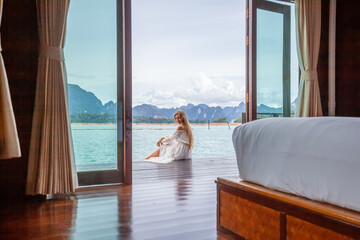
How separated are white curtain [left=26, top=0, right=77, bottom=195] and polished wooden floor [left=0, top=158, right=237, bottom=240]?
0.20 m

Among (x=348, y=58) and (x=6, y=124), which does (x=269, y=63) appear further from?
(x=6, y=124)

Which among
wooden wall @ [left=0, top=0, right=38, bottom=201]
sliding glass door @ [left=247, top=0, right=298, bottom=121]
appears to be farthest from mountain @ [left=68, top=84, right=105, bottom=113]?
sliding glass door @ [left=247, top=0, right=298, bottom=121]

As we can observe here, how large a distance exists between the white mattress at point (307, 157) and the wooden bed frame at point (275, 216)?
0.17ft

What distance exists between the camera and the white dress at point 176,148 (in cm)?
540

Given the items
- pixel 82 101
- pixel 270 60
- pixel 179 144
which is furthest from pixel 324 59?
pixel 82 101

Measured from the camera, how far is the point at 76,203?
8.21 ft

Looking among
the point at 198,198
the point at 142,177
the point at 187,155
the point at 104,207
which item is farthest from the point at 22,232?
the point at 187,155

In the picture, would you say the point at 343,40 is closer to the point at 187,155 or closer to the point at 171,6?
the point at 187,155

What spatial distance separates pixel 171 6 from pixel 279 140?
451 inches

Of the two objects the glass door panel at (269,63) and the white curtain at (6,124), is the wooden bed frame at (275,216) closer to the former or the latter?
the white curtain at (6,124)

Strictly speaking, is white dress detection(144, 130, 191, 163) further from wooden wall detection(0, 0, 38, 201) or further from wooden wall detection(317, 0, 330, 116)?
wooden wall detection(0, 0, 38, 201)

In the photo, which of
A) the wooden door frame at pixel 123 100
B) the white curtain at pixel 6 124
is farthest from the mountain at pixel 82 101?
the white curtain at pixel 6 124

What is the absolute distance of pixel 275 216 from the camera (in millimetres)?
1440

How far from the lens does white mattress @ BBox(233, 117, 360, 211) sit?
3.86 ft
